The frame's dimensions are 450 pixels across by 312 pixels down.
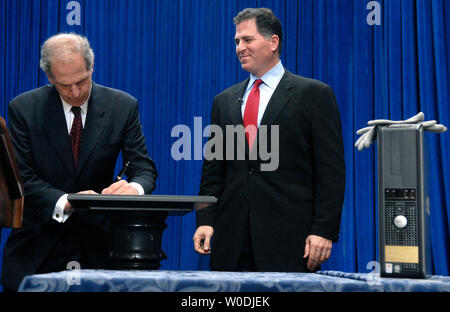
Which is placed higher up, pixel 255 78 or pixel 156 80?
pixel 156 80

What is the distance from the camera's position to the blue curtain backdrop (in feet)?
11.7

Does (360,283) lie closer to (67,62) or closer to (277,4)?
(67,62)

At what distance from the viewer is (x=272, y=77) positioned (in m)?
2.27

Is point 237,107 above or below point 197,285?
above

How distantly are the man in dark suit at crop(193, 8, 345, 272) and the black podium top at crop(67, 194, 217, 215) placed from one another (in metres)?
0.65

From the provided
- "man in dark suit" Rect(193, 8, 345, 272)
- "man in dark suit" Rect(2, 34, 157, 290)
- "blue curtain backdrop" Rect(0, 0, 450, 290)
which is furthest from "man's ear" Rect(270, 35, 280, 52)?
"blue curtain backdrop" Rect(0, 0, 450, 290)

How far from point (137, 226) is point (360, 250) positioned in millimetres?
2434

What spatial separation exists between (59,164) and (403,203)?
1.25 metres

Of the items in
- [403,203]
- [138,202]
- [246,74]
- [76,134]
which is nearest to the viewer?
[403,203]

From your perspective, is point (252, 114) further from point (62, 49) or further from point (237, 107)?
point (62, 49)

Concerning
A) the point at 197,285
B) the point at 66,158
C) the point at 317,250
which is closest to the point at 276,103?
the point at 317,250

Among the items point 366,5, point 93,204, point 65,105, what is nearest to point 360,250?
point 366,5

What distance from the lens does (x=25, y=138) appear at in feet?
6.53

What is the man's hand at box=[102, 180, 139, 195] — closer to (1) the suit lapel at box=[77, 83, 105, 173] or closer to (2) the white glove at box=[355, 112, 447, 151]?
(1) the suit lapel at box=[77, 83, 105, 173]
